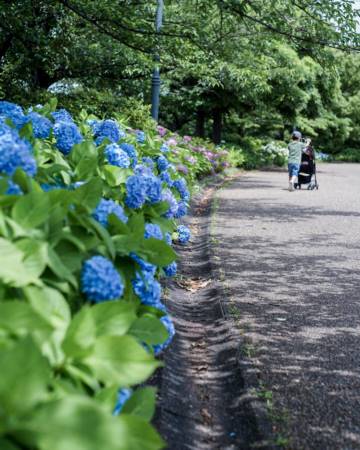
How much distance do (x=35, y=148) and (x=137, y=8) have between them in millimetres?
7992

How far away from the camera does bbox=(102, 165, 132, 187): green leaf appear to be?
9.82 ft

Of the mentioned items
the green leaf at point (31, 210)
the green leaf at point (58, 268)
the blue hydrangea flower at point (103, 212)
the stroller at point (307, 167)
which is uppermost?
the green leaf at point (31, 210)

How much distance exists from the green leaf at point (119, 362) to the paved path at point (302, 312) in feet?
5.62

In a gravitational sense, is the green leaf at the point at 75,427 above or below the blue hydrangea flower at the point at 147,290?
above

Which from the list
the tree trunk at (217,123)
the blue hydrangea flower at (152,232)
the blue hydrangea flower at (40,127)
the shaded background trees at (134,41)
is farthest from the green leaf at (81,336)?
the tree trunk at (217,123)

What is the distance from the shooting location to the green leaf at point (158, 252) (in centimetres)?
217

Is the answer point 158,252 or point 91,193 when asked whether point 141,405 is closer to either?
point 158,252

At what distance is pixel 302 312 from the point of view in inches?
208

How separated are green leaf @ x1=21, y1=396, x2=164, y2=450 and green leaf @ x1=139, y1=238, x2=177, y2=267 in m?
1.10

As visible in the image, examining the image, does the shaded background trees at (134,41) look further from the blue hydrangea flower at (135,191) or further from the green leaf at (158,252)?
the green leaf at (158,252)

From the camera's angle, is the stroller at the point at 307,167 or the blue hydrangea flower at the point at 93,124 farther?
the stroller at the point at 307,167

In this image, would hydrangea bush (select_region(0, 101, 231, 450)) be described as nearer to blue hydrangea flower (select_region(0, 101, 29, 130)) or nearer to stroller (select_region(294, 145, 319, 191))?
blue hydrangea flower (select_region(0, 101, 29, 130))

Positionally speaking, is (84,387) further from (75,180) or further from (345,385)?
(345,385)

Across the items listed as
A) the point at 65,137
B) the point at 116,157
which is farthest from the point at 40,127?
the point at 116,157
